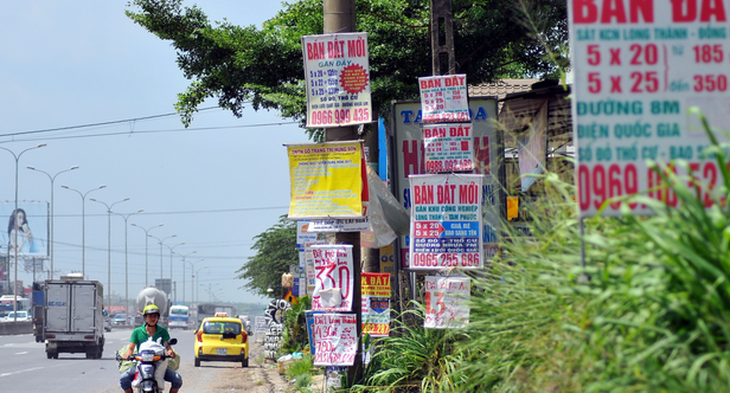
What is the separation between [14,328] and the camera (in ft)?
173

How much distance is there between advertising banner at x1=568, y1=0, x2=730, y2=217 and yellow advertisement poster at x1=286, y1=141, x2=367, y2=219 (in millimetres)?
Result: 4787

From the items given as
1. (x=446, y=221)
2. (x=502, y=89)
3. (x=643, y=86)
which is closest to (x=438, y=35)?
(x=446, y=221)

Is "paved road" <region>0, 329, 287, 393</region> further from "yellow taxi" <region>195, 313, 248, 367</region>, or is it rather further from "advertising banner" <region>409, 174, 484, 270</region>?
"advertising banner" <region>409, 174, 484, 270</region>

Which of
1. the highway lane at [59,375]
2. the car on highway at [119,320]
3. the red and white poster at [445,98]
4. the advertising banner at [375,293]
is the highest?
the red and white poster at [445,98]

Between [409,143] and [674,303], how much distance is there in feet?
37.6

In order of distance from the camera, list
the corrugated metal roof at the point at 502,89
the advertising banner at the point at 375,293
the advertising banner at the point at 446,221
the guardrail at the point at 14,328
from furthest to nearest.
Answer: the guardrail at the point at 14,328
the corrugated metal roof at the point at 502,89
the advertising banner at the point at 375,293
the advertising banner at the point at 446,221

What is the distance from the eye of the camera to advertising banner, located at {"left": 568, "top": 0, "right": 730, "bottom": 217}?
4465mm

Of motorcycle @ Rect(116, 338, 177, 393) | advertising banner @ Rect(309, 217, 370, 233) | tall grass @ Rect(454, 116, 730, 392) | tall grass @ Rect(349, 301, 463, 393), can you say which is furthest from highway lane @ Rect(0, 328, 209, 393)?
tall grass @ Rect(454, 116, 730, 392)

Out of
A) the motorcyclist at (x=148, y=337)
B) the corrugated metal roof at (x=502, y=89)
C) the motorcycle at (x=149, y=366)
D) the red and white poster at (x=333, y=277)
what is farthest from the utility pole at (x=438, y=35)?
the corrugated metal roof at (x=502, y=89)

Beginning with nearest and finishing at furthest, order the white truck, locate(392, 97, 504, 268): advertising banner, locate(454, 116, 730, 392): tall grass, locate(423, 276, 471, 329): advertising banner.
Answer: locate(454, 116, 730, 392): tall grass → locate(423, 276, 471, 329): advertising banner → locate(392, 97, 504, 268): advertising banner → the white truck

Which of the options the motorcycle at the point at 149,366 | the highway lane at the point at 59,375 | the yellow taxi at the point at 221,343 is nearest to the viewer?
the motorcycle at the point at 149,366

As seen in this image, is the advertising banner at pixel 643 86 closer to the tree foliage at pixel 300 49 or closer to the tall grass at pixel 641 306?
the tall grass at pixel 641 306

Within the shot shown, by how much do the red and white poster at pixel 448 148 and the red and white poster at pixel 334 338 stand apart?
1981 millimetres

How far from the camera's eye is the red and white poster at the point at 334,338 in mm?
9492
